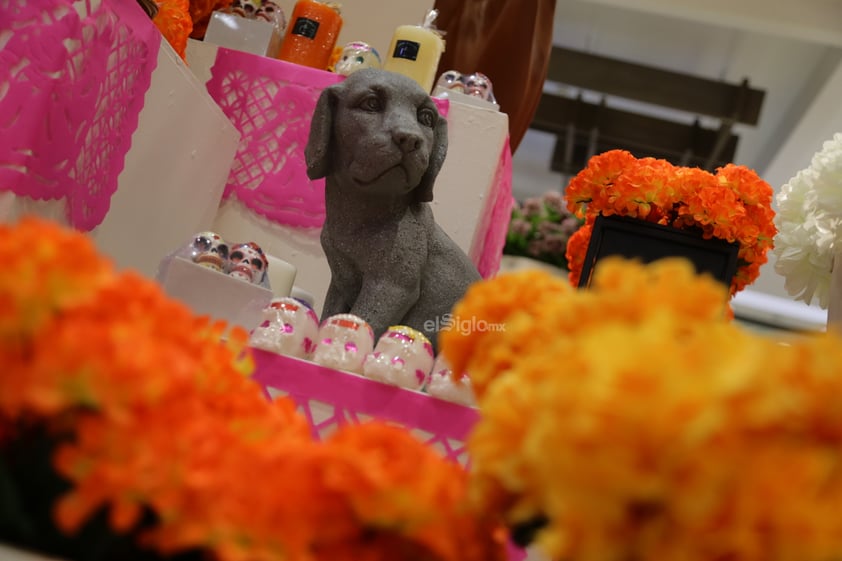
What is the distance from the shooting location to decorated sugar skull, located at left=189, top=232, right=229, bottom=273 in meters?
1.24

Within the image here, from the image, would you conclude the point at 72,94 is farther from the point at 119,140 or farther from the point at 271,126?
the point at 271,126

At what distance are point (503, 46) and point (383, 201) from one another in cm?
129

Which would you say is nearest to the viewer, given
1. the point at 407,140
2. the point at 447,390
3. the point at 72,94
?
the point at 447,390

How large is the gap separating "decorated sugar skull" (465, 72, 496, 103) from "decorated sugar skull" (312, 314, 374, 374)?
3.30 ft

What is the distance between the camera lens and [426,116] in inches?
55.5

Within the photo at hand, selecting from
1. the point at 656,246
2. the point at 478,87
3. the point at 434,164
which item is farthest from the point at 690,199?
the point at 478,87

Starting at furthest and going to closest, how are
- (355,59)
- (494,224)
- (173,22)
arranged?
(494,224) → (355,59) → (173,22)

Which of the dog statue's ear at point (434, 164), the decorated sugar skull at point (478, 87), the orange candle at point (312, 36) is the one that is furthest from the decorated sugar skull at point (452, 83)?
the dog statue's ear at point (434, 164)

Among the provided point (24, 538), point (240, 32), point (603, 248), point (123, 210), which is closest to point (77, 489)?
point (24, 538)

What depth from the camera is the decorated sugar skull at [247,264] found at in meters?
1.25

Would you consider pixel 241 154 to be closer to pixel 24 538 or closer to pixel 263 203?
pixel 263 203

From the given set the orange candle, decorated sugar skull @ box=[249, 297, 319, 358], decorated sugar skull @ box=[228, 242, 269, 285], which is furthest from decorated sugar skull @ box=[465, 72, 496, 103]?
decorated sugar skull @ box=[249, 297, 319, 358]

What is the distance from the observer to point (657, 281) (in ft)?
1.20

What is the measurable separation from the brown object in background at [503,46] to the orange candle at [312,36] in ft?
1.89
